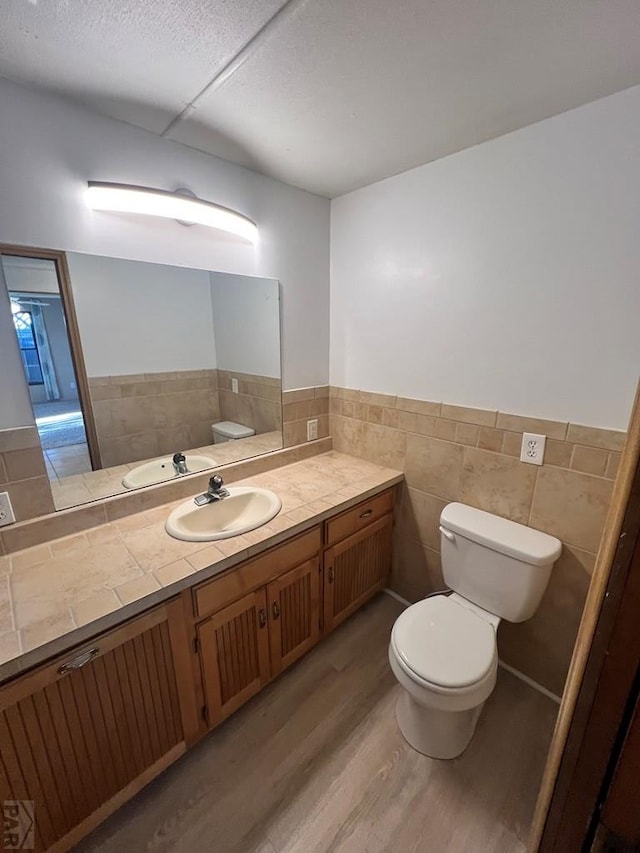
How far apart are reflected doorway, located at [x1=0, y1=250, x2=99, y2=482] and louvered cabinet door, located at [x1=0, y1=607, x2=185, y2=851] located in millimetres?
679

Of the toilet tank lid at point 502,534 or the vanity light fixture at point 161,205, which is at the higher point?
the vanity light fixture at point 161,205

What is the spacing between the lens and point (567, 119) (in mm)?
1252

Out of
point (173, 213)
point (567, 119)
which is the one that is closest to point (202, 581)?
point (173, 213)

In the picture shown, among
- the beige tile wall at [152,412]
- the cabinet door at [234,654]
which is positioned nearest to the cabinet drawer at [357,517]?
the cabinet door at [234,654]

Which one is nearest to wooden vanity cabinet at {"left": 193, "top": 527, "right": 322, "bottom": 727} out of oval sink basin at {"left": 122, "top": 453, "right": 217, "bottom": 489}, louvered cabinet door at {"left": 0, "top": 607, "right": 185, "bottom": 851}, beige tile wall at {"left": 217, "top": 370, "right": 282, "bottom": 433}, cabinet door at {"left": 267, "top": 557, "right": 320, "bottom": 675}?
cabinet door at {"left": 267, "top": 557, "right": 320, "bottom": 675}

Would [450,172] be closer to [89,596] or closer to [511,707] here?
[89,596]

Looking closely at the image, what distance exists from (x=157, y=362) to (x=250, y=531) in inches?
34.0

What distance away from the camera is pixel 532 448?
4.89 ft

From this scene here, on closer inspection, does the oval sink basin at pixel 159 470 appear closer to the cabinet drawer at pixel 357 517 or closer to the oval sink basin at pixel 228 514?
the oval sink basin at pixel 228 514

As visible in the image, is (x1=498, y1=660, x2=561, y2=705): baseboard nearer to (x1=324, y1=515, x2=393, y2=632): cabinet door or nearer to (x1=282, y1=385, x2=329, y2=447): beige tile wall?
(x1=324, y1=515, x2=393, y2=632): cabinet door

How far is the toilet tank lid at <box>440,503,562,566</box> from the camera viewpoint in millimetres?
1402

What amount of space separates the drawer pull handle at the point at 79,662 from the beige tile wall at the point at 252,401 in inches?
43.8

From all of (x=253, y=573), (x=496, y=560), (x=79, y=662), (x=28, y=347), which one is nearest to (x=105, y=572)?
(x=79, y=662)

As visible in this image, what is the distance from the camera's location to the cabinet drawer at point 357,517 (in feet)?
5.51
